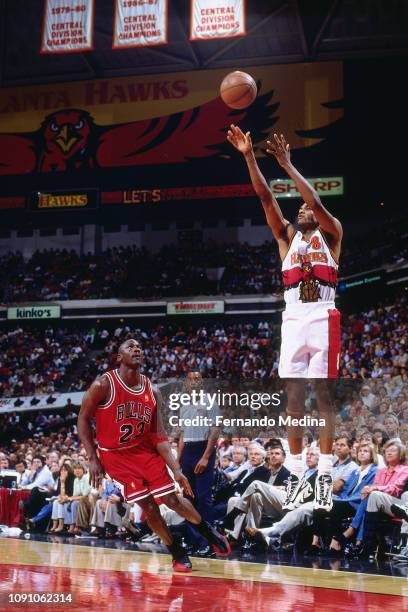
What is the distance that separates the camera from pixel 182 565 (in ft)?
19.7

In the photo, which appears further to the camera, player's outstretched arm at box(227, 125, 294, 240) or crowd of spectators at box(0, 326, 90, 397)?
crowd of spectators at box(0, 326, 90, 397)

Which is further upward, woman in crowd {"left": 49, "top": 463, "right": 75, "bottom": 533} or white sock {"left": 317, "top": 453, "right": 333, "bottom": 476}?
white sock {"left": 317, "top": 453, "right": 333, "bottom": 476}

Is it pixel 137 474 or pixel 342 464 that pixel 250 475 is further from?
pixel 137 474

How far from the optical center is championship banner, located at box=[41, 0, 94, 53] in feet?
55.7

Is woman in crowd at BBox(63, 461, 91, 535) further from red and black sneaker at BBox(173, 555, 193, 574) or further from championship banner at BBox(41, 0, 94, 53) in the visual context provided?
championship banner at BBox(41, 0, 94, 53)

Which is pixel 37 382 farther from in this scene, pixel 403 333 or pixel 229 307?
pixel 403 333

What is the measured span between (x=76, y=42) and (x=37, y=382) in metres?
10.2

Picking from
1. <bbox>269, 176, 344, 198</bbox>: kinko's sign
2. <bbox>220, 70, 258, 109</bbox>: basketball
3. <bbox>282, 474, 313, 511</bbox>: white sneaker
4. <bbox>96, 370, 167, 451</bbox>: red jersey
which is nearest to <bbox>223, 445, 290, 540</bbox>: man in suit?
<bbox>282, 474, 313, 511</bbox>: white sneaker

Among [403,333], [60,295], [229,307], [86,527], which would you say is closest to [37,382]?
[60,295]

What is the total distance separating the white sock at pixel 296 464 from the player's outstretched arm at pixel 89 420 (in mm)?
1964

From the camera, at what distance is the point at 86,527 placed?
9.48 m

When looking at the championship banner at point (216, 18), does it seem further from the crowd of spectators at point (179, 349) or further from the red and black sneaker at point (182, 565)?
the red and black sneaker at point (182, 565)

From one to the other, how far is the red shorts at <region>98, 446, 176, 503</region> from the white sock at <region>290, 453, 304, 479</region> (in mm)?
1413

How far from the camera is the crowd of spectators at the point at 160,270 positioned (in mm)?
24547
